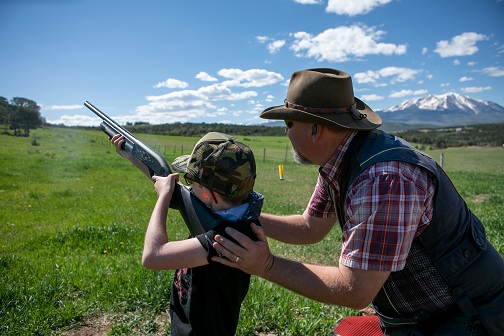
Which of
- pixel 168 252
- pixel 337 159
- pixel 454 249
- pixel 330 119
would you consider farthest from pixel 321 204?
pixel 168 252

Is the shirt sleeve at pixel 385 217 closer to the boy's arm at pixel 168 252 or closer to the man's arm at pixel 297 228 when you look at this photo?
the boy's arm at pixel 168 252

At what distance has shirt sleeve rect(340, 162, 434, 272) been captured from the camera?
6.78 ft

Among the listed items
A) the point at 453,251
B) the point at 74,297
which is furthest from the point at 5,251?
the point at 453,251

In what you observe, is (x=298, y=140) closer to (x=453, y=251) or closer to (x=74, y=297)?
Answer: (x=453, y=251)

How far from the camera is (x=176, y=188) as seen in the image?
8.14 ft

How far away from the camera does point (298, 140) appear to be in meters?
2.63

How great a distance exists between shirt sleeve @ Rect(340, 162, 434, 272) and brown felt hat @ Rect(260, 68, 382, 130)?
44cm

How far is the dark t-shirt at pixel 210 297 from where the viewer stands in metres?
2.25

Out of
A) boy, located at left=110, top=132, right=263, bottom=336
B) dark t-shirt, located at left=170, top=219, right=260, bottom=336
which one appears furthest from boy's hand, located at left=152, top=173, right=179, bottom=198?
dark t-shirt, located at left=170, top=219, right=260, bottom=336

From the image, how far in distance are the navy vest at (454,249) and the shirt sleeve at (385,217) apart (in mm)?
114

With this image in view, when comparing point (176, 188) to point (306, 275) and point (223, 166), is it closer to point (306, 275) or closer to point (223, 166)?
point (223, 166)

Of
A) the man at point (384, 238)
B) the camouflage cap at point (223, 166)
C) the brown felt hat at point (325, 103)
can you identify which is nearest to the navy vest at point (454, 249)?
the man at point (384, 238)

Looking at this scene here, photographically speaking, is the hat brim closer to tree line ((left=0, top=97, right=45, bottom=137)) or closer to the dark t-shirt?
the dark t-shirt

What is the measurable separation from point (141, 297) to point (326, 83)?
310cm
